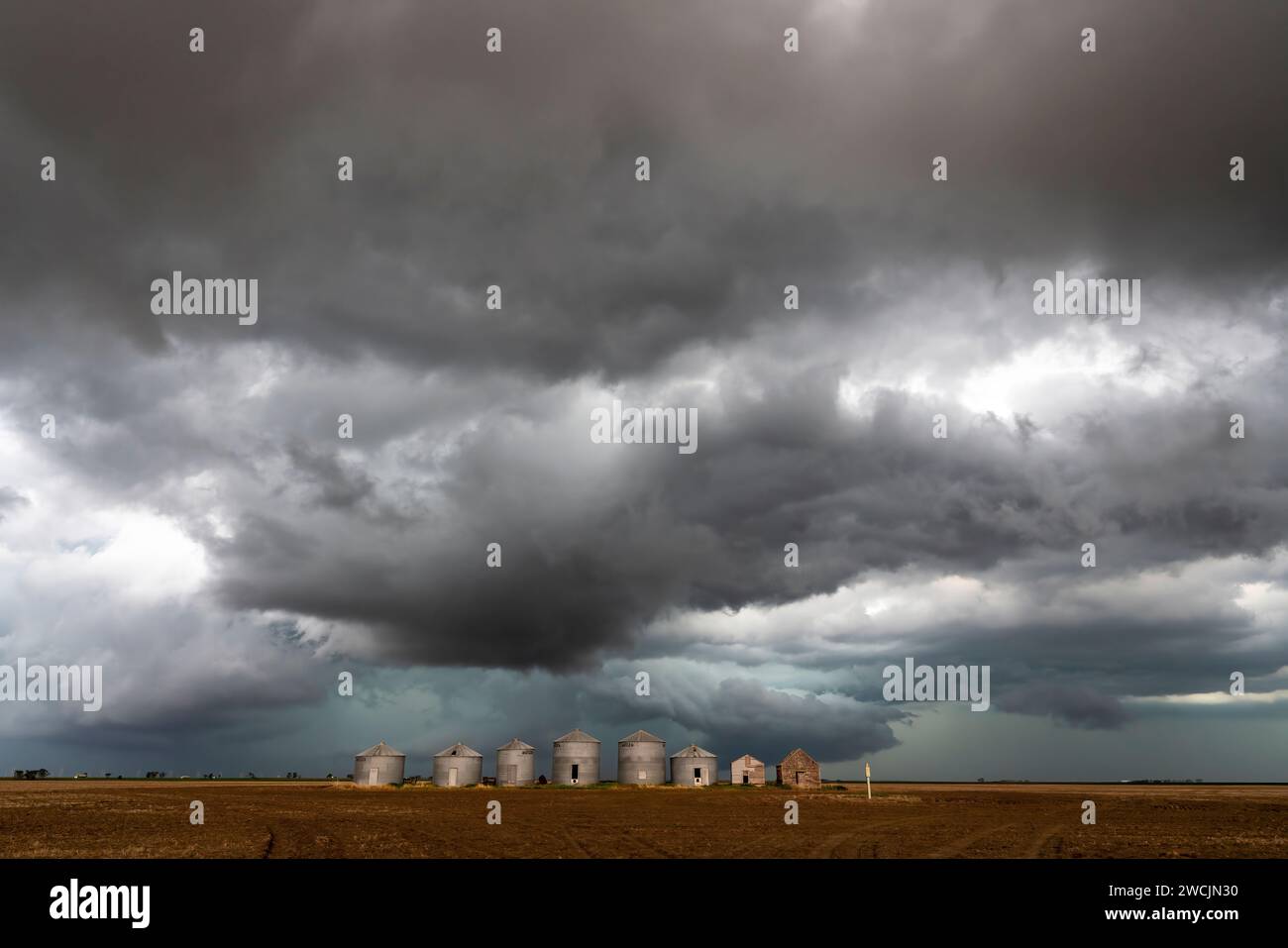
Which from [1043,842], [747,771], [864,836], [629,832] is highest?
[1043,842]

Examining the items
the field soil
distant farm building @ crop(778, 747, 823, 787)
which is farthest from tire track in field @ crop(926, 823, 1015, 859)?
distant farm building @ crop(778, 747, 823, 787)

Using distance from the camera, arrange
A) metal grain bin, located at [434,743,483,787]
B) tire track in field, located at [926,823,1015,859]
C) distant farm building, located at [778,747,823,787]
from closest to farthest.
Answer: tire track in field, located at [926,823,1015,859]
distant farm building, located at [778,747,823,787]
metal grain bin, located at [434,743,483,787]

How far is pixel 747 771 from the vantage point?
106250 mm

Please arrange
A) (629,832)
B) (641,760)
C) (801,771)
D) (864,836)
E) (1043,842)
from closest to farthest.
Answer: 1. (1043,842)
2. (864,836)
3. (629,832)
4. (801,771)
5. (641,760)

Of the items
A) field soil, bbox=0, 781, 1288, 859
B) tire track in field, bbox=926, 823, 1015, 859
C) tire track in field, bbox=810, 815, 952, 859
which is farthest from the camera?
field soil, bbox=0, 781, 1288, 859

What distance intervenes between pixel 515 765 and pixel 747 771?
28436mm

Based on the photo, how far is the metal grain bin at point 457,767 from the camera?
105188 millimetres

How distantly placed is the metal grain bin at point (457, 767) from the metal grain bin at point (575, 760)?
31.5 ft

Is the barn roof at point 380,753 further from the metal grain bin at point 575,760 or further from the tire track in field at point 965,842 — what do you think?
the tire track in field at point 965,842

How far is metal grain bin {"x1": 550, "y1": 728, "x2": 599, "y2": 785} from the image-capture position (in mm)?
105000

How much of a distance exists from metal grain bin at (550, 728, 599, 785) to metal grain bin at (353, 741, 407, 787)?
19299 millimetres

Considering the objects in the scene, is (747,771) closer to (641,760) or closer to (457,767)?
(641,760)

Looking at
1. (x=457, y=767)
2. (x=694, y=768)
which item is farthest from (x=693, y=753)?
(x=457, y=767)

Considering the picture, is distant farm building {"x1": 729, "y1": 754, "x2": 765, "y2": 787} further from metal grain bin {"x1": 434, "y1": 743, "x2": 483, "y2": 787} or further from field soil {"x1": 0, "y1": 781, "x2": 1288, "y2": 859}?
field soil {"x1": 0, "y1": 781, "x2": 1288, "y2": 859}
